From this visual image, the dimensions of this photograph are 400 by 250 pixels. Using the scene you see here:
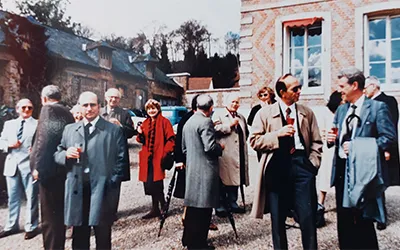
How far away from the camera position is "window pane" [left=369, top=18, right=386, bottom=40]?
1750 mm

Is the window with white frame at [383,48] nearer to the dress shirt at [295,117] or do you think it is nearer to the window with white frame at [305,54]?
the window with white frame at [305,54]

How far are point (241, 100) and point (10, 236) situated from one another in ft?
5.17

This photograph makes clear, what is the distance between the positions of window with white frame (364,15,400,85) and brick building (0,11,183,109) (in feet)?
3.57

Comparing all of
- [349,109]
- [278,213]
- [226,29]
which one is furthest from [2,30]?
[349,109]

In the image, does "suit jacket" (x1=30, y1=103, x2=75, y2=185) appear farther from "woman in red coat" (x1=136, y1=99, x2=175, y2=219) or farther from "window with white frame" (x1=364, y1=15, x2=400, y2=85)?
"window with white frame" (x1=364, y1=15, x2=400, y2=85)

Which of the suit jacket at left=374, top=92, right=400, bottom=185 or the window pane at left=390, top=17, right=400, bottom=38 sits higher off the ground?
the window pane at left=390, top=17, right=400, bottom=38

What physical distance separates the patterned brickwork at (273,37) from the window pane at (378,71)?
107mm

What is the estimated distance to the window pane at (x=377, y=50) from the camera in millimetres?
1732

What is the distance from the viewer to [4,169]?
1928mm

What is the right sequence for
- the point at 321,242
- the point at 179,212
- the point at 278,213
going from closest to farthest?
the point at 278,213
the point at 321,242
the point at 179,212

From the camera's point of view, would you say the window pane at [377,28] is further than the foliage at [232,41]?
No

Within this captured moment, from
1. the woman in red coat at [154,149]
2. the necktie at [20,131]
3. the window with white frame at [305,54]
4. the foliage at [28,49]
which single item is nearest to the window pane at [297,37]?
the window with white frame at [305,54]

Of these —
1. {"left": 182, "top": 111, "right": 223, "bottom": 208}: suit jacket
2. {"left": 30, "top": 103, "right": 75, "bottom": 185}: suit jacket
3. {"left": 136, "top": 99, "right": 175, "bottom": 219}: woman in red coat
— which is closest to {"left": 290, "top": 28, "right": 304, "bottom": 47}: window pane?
{"left": 182, "top": 111, "right": 223, "bottom": 208}: suit jacket

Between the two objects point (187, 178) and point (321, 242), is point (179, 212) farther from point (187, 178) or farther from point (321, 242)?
point (321, 242)
